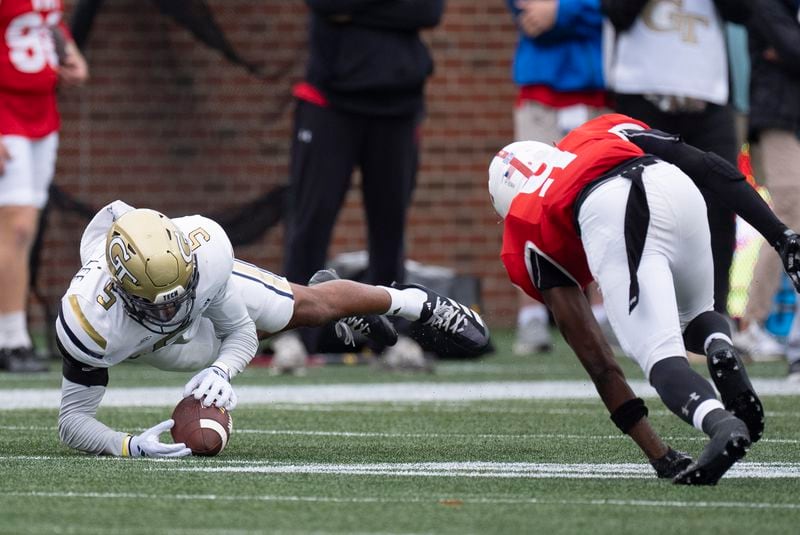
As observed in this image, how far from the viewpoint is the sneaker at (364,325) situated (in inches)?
262

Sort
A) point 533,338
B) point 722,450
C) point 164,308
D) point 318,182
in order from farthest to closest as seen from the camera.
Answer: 1. point 533,338
2. point 318,182
3. point 164,308
4. point 722,450

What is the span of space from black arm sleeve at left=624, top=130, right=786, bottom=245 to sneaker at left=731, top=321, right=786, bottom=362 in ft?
15.7

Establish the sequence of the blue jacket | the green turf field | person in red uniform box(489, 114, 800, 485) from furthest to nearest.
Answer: the blue jacket < person in red uniform box(489, 114, 800, 485) < the green turf field

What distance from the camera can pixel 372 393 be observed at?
8344 mm

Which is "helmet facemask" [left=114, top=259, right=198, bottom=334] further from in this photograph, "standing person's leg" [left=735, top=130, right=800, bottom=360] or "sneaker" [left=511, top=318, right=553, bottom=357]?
"sneaker" [left=511, top=318, right=553, bottom=357]

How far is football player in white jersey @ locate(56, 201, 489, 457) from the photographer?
5414 mm

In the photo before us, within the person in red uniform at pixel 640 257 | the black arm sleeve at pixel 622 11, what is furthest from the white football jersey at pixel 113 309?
the black arm sleeve at pixel 622 11

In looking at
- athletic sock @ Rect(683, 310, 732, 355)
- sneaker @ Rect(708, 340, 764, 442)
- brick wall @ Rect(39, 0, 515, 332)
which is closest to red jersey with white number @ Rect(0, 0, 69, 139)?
brick wall @ Rect(39, 0, 515, 332)

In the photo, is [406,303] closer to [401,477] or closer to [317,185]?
[401,477]

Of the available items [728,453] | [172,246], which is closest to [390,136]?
→ [172,246]

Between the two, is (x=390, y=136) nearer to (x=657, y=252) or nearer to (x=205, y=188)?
(x=205, y=188)

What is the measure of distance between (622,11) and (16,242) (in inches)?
136

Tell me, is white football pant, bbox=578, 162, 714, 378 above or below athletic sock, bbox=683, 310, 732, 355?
above

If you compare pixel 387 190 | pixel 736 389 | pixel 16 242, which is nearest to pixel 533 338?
pixel 387 190
